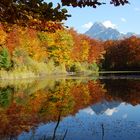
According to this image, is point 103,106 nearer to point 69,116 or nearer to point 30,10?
point 69,116

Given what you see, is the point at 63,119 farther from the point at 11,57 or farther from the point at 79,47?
the point at 79,47

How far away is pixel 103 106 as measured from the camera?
30438 millimetres

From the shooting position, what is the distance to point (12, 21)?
8.02 meters

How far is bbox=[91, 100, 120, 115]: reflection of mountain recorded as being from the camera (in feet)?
92.9

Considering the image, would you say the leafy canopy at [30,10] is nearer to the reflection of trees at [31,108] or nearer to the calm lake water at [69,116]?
the calm lake water at [69,116]

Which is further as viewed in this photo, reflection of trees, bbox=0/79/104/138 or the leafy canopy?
reflection of trees, bbox=0/79/104/138

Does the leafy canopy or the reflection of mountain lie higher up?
the leafy canopy

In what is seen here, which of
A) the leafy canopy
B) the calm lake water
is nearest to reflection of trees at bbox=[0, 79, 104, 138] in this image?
the calm lake water

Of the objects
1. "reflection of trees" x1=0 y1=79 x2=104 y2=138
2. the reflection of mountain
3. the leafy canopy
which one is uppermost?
the leafy canopy

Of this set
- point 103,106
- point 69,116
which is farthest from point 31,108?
Answer: point 103,106

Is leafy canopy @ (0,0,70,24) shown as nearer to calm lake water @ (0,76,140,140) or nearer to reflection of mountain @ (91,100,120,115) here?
calm lake water @ (0,76,140,140)

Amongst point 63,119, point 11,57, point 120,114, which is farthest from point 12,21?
point 11,57

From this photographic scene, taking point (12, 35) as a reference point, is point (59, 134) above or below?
below

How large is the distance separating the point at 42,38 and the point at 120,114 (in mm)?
59425
